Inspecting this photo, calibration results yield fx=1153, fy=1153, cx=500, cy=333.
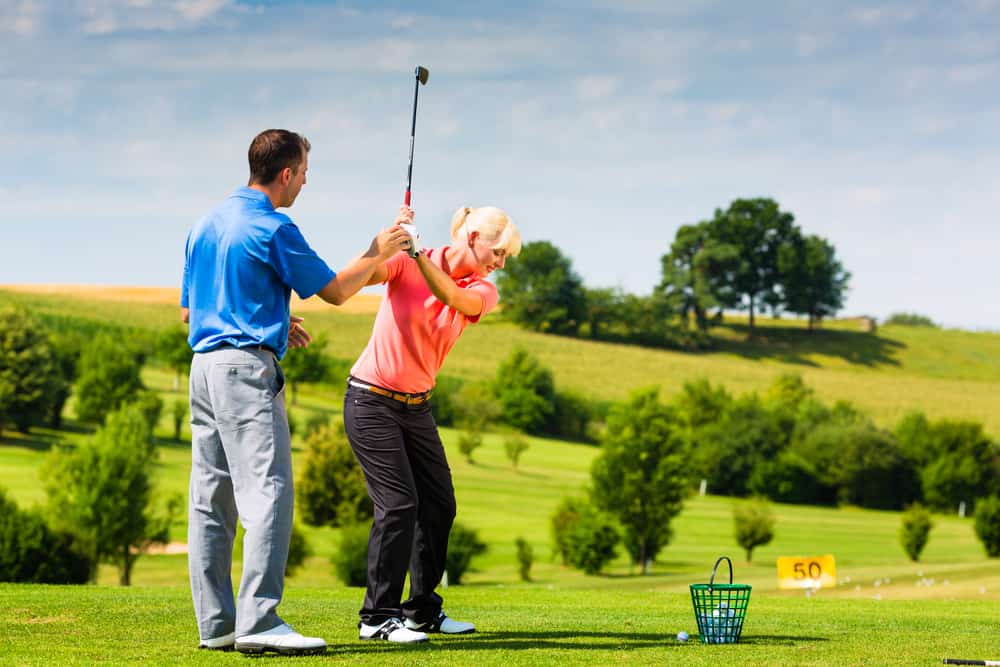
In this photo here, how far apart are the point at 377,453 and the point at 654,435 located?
43.2 m

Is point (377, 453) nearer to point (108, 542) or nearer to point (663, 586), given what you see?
point (663, 586)

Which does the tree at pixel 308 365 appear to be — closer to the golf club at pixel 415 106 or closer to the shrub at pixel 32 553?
the shrub at pixel 32 553

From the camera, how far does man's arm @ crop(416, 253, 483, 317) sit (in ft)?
20.7

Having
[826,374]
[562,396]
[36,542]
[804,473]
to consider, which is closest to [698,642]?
[36,542]

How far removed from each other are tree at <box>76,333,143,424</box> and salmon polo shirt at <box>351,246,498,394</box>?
6089 centimetres

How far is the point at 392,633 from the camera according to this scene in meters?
6.58

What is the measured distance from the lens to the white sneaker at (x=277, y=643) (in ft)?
18.9

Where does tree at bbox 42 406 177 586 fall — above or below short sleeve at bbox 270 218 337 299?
below

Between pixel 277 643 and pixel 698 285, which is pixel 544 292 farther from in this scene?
pixel 277 643

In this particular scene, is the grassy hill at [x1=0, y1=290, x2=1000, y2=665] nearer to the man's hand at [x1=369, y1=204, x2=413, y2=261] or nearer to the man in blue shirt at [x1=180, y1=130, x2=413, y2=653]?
the man in blue shirt at [x1=180, y1=130, x2=413, y2=653]

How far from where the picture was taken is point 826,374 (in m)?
104

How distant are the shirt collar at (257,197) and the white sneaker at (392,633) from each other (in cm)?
247

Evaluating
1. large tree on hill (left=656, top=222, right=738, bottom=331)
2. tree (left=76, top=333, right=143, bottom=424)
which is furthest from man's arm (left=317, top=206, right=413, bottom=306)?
large tree on hill (left=656, top=222, right=738, bottom=331)

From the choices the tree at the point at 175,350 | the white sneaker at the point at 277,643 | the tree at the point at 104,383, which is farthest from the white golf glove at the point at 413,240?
the tree at the point at 175,350
